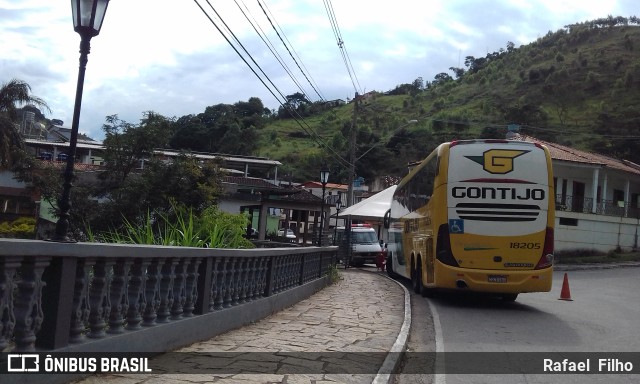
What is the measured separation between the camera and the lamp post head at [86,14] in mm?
5914

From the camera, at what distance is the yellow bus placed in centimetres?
1367

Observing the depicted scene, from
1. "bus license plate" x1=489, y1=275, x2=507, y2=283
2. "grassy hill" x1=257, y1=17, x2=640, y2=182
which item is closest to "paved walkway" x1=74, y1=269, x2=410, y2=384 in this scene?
"bus license plate" x1=489, y1=275, x2=507, y2=283

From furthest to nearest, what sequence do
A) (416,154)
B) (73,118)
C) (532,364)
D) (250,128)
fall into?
(416,154)
(250,128)
(532,364)
(73,118)

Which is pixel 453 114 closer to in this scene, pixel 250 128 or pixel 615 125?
pixel 615 125

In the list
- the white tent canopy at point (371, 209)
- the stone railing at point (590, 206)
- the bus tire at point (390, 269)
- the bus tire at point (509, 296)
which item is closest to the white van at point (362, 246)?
the white tent canopy at point (371, 209)

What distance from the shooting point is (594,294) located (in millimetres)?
19500

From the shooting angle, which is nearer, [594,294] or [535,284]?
[535,284]

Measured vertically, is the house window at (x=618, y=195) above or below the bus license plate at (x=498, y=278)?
above

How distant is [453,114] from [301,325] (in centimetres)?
6659

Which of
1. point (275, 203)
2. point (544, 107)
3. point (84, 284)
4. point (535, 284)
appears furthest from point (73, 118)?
point (544, 107)

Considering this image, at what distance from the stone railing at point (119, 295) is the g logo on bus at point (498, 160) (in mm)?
6419

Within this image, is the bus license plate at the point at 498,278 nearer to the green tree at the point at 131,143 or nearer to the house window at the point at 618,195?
the green tree at the point at 131,143

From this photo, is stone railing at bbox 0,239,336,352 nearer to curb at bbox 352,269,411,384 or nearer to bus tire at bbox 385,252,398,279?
curb at bbox 352,269,411,384

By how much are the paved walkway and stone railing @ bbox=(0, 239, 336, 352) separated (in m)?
0.30
